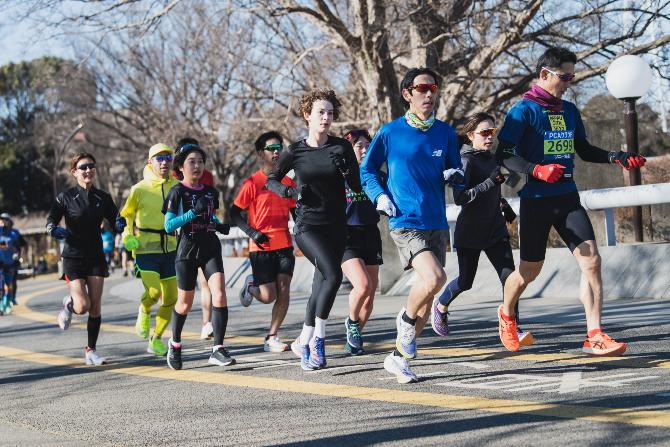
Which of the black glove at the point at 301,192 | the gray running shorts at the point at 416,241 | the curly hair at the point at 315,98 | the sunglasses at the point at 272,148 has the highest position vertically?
the curly hair at the point at 315,98

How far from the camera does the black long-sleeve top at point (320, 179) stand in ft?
17.8

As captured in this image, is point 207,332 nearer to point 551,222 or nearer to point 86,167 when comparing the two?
point 86,167

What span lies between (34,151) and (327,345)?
56.2 metres

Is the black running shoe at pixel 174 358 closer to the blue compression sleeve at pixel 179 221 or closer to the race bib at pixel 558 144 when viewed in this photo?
the blue compression sleeve at pixel 179 221

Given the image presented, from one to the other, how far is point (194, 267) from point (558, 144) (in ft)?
10.2

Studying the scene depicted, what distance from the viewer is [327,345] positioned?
6.80 meters

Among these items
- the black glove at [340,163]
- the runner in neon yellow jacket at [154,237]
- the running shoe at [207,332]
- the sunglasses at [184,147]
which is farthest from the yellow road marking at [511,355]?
the sunglasses at [184,147]

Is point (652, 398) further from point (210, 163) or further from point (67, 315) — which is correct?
point (210, 163)

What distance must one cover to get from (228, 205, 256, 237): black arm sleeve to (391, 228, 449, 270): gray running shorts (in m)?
1.67

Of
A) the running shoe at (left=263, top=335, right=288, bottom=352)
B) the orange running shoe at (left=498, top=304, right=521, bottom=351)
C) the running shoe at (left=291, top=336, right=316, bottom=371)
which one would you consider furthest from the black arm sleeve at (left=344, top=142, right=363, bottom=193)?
the running shoe at (left=263, top=335, right=288, bottom=352)

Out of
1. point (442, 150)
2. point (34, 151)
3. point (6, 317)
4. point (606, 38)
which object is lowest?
point (6, 317)

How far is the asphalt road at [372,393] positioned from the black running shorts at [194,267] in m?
0.72

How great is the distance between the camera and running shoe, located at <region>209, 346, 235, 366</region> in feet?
19.6

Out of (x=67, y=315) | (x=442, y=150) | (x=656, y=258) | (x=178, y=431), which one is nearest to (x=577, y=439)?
(x=178, y=431)
